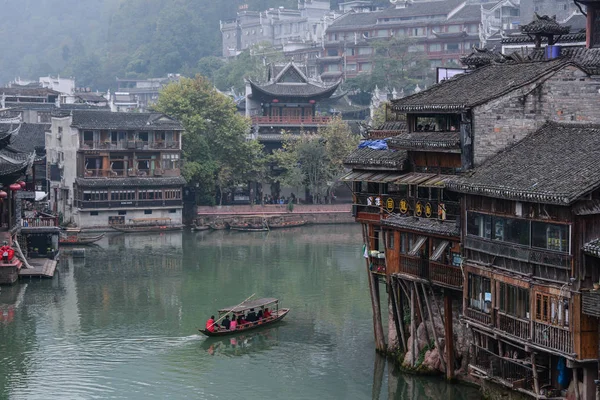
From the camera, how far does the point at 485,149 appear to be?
30125 mm

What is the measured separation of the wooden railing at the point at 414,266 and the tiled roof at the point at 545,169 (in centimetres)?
322

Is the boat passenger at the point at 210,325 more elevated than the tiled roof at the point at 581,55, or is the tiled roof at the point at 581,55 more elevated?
the tiled roof at the point at 581,55

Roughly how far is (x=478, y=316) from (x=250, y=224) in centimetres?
4857

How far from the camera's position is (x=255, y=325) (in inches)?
1615

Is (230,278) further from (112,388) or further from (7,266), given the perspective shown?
(112,388)

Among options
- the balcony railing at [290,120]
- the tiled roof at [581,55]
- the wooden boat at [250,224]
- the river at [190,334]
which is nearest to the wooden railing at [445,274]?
the river at [190,334]

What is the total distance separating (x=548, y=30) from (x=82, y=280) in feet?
92.1

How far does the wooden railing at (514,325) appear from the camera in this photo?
1041 inches

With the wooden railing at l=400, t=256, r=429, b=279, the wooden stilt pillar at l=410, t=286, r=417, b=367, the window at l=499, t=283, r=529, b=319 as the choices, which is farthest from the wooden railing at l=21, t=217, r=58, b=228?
the window at l=499, t=283, r=529, b=319

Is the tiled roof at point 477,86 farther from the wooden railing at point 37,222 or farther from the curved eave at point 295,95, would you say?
the curved eave at point 295,95

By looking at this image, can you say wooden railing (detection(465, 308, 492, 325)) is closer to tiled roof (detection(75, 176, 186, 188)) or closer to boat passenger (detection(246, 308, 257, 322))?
boat passenger (detection(246, 308, 257, 322))

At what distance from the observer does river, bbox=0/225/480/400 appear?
3325 centimetres

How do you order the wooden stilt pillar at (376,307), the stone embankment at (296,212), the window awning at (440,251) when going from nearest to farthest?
the window awning at (440,251), the wooden stilt pillar at (376,307), the stone embankment at (296,212)

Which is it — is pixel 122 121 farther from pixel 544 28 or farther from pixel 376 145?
pixel 544 28
